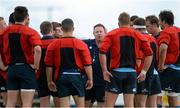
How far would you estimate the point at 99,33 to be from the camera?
11258 mm

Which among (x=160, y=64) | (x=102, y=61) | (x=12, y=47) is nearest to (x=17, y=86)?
(x=12, y=47)

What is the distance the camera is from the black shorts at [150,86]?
1064cm

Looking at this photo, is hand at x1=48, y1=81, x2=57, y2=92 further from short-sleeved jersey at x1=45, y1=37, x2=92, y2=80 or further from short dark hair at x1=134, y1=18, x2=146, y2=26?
short dark hair at x1=134, y1=18, x2=146, y2=26

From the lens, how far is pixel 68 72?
389 inches

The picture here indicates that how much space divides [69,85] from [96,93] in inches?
64.0

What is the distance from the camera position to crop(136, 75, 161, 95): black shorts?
1064 centimetres

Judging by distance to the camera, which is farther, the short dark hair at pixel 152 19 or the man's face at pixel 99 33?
the man's face at pixel 99 33

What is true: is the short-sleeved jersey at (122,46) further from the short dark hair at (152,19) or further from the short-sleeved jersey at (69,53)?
the short dark hair at (152,19)

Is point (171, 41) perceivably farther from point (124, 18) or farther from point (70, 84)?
point (70, 84)

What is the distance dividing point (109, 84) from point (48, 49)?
1189 millimetres

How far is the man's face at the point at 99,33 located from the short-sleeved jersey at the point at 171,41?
41.9 inches

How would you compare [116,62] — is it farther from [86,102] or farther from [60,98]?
[86,102]

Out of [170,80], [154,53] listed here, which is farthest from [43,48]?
[170,80]

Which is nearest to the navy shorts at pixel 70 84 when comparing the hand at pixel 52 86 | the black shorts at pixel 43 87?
the hand at pixel 52 86
